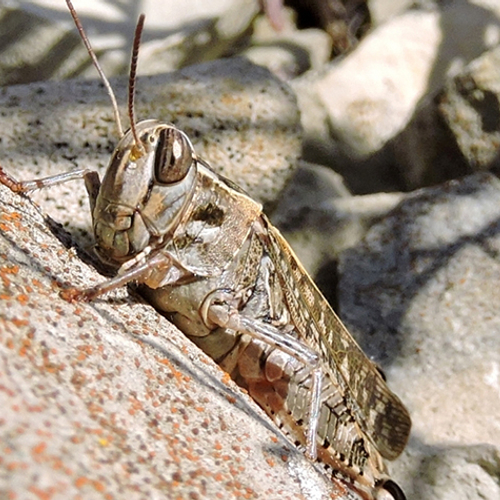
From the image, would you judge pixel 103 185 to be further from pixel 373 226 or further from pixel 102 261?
pixel 373 226

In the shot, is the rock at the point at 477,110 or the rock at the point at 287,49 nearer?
the rock at the point at 477,110

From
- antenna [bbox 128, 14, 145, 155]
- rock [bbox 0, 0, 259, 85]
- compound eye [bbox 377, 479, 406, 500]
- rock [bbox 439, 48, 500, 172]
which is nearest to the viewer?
antenna [bbox 128, 14, 145, 155]

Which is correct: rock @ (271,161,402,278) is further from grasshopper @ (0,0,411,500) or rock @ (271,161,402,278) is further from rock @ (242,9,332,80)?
rock @ (242,9,332,80)

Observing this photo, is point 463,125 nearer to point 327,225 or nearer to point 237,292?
point 327,225

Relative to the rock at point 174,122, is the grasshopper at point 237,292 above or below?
below

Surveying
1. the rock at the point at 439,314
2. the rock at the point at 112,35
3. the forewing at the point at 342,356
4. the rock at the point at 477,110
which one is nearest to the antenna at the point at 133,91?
the forewing at the point at 342,356

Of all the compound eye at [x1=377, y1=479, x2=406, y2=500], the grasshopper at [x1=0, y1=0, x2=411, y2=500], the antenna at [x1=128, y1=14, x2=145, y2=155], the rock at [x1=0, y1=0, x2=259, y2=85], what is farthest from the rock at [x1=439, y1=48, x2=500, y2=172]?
the antenna at [x1=128, y1=14, x2=145, y2=155]

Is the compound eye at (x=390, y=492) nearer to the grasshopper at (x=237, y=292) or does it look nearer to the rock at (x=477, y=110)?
the grasshopper at (x=237, y=292)
